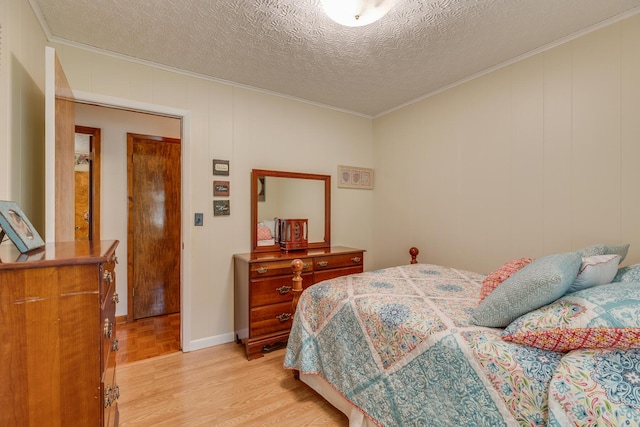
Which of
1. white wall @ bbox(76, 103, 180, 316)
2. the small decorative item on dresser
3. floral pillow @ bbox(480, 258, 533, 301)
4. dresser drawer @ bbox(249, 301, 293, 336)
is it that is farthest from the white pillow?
white wall @ bbox(76, 103, 180, 316)

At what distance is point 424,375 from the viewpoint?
131 cm

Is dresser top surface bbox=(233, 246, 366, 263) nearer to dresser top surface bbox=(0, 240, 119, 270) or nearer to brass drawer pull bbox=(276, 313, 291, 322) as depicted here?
brass drawer pull bbox=(276, 313, 291, 322)

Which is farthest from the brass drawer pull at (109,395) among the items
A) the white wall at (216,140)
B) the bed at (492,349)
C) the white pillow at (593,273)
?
the white pillow at (593,273)

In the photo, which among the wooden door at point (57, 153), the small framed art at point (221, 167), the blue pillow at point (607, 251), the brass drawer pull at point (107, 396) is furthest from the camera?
the small framed art at point (221, 167)

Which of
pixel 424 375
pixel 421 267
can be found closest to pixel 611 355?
pixel 424 375

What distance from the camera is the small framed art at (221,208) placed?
2.88 metres

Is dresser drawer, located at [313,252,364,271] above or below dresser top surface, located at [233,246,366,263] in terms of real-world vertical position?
below

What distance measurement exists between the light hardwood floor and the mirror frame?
1035mm

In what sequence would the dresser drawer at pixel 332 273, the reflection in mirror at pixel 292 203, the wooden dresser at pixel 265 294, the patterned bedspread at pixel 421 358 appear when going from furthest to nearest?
the reflection in mirror at pixel 292 203
the dresser drawer at pixel 332 273
the wooden dresser at pixel 265 294
the patterned bedspread at pixel 421 358

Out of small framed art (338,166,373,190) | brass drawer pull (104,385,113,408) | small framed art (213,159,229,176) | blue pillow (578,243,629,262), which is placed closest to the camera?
brass drawer pull (104,385,113,408)

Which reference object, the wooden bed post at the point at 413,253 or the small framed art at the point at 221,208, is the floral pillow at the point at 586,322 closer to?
the wooden bed post at the point at 413,253

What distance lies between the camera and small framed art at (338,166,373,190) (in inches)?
146

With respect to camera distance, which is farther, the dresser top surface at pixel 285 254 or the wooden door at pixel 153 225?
the wooden door at pixel 153 225

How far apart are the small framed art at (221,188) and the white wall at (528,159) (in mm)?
1955
